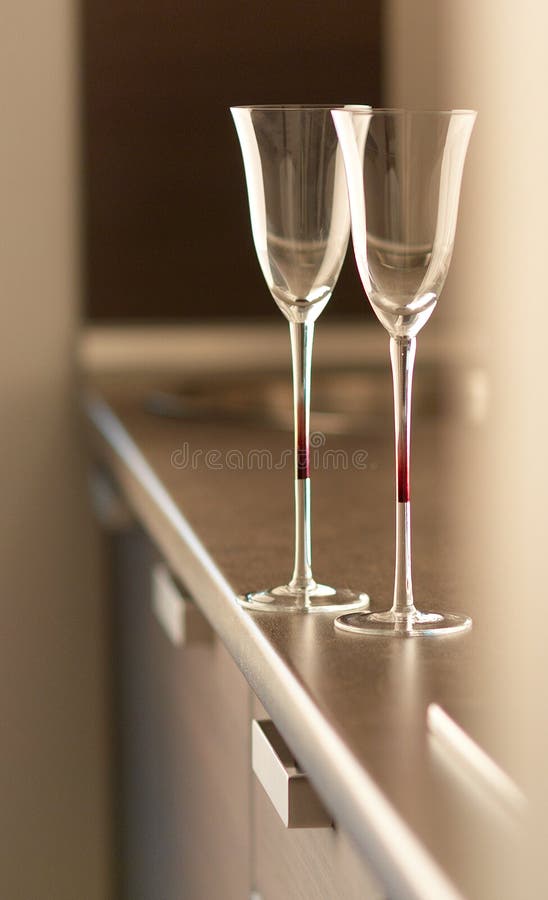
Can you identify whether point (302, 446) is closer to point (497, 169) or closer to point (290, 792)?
point (290, 792)

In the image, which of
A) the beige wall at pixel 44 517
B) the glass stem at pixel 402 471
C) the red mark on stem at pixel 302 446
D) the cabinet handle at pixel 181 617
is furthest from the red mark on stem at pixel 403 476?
the beige wall at pixel 44 517

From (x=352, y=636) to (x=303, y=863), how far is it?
12 cm

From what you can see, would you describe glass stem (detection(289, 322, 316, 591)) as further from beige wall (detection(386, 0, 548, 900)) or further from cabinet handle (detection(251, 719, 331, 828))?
beige wall (detection(386, 0, 548, 900))

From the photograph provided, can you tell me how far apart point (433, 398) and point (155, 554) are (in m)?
0.56

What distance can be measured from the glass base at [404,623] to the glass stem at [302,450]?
0.08 m

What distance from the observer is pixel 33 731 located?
195 cm

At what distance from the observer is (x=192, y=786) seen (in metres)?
1.11

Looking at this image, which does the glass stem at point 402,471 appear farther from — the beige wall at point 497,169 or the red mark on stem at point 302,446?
the beige wall at point 497,169

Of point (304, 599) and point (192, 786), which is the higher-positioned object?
point (304, 599)

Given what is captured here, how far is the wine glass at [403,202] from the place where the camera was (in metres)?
0.63

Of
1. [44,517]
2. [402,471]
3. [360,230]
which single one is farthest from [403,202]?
[44,517]

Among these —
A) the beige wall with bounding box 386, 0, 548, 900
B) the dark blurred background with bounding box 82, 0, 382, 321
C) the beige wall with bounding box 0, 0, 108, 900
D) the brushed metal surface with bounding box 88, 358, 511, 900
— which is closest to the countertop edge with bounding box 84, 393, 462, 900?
the brushed metal surface with bounding box 88, 358, 511, 900

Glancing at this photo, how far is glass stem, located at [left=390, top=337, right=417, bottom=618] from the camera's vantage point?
687 mm

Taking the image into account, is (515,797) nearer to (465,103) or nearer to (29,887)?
(29,887)
